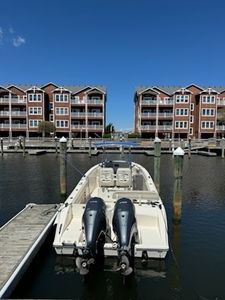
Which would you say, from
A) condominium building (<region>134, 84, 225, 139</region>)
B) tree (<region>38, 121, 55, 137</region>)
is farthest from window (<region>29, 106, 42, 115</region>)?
condominium building (<region>134, 84, 225, 139</region>)

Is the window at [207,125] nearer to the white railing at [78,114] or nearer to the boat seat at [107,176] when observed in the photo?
the white railing at [78,114]

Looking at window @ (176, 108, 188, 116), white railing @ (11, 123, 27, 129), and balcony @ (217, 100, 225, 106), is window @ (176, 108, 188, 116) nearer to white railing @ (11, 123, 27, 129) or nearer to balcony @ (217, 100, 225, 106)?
balcony @ (217, 100, 225, 106)

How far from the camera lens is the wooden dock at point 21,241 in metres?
6.34

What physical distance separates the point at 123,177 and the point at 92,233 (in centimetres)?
659

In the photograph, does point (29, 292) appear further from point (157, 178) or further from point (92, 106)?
point (92, 106)

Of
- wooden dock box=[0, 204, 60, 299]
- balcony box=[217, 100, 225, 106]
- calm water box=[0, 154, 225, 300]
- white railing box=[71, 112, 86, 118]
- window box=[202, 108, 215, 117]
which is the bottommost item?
calm water box=[0, 154, 225, 300]

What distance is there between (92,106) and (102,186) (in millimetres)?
44776

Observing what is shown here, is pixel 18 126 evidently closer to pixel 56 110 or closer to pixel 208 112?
pixel 56 110

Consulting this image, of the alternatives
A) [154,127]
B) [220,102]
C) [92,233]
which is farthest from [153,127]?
[92,233]

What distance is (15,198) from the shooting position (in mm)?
15602

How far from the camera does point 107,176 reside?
44.5 ft

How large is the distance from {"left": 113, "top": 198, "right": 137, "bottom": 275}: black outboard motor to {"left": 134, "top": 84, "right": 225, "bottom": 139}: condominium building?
48.7 meters

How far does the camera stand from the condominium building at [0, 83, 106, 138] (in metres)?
56.0

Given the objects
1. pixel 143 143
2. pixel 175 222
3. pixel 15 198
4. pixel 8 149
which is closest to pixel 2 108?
pixel 8 149
